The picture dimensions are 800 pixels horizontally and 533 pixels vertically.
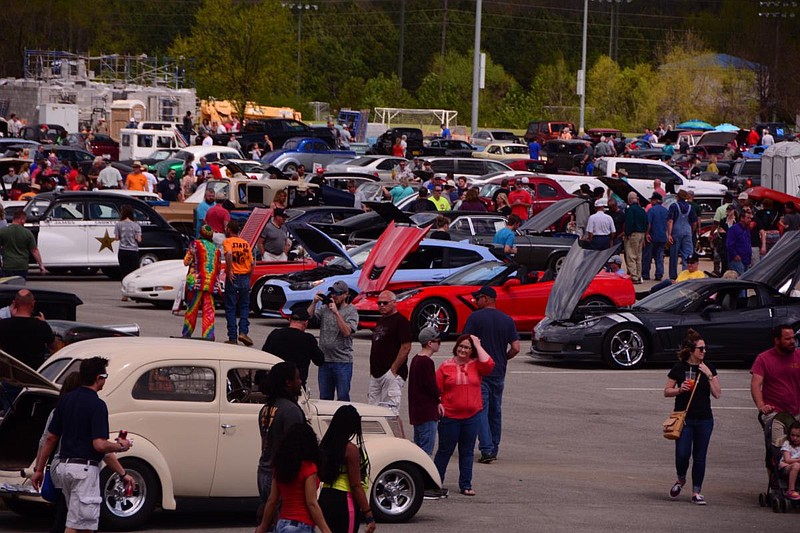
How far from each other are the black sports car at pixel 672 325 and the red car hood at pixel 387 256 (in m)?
2.66

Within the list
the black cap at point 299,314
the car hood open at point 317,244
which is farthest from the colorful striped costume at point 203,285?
the black cap at point 299,314

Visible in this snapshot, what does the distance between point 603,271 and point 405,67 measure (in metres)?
106

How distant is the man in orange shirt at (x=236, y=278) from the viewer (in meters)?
18.4

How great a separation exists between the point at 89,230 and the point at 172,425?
55.2 ft

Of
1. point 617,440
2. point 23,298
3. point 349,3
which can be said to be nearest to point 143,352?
point 23,298

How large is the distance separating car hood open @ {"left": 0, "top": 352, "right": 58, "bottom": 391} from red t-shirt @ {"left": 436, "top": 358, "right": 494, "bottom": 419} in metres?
3.69

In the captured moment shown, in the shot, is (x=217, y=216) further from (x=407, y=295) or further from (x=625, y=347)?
(x=625, y=347)

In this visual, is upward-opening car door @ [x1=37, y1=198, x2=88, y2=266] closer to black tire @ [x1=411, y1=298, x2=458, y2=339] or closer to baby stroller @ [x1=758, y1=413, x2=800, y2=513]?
black tire @ [x1=411, y1=298, x2=458, y2=339]

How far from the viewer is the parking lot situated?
1103cm

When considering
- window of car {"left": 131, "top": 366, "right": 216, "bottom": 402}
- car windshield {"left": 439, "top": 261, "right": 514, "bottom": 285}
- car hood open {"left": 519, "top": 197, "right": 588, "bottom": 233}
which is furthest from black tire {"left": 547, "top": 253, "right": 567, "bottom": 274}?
window of car {"left": 131, "top": 366, "right": 216, "bottom": 402}

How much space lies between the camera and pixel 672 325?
19234 mm

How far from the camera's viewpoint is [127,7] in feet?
485

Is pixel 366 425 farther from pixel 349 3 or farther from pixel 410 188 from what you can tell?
pixel 349 3

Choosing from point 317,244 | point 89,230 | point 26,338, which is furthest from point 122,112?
point 26,338
